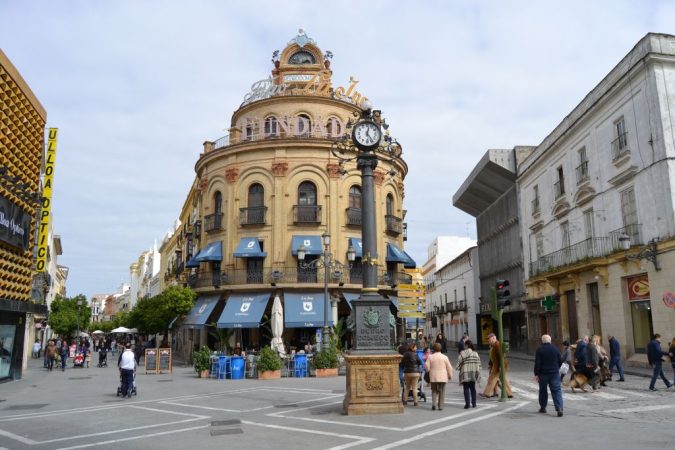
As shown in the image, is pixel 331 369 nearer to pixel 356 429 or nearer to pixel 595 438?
pixel 356 429

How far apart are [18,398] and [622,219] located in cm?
2317

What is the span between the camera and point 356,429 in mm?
10000

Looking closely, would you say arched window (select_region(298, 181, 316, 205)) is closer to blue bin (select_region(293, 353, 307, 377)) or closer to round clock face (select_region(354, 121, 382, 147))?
blue bin (select_region(293, 353, 307, 377))

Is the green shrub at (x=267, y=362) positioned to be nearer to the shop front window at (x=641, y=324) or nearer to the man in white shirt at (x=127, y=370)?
the man in white shirt at (x=127, y=370)

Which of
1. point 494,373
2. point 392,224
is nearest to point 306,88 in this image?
point 392,224

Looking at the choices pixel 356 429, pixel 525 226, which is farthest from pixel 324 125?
pixel 356 429

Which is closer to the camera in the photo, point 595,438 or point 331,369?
point 595,438

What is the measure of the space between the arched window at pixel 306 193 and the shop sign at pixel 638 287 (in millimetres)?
16246

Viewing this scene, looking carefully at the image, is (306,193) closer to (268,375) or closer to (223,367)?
(223,367)

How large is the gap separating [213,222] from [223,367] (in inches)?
484

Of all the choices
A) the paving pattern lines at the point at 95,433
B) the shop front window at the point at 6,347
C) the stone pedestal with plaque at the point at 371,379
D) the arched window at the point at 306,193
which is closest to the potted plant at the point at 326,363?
the paving pattern lines at the point at 95,433

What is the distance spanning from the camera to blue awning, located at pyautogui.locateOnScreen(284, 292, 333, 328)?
1110 inches

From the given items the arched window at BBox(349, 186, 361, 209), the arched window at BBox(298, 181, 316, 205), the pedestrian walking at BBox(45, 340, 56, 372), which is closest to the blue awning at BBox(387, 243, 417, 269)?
the arched window at BBox(349, 186, 361, 209)

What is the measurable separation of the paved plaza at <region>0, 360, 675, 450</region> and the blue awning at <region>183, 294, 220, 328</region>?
41.0 ft
